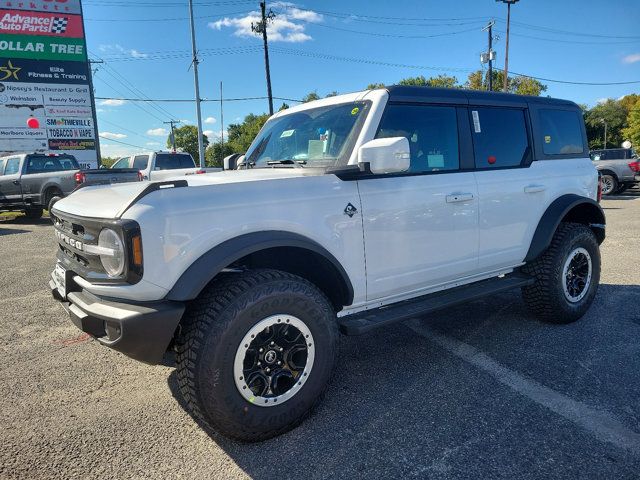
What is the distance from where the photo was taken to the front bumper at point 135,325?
7.07 ft

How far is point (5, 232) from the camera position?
1116 centimetres

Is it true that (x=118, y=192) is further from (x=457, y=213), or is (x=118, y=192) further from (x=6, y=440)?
(x=457, y=213)

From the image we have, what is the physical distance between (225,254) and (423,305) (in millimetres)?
1534

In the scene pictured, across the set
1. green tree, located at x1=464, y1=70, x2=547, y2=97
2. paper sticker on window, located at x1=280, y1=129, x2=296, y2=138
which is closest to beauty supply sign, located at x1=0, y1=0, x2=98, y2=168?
paper sticker on window, located at x1=280, y1=129, x2=296, y2=138

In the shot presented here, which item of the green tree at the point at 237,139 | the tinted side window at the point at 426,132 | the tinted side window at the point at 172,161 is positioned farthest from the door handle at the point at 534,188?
the green tree at the point at 237,139

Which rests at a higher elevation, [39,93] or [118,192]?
[39,93]

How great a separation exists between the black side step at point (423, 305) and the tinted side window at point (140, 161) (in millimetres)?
12642

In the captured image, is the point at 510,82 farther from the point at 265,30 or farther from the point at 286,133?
the point at 286,133

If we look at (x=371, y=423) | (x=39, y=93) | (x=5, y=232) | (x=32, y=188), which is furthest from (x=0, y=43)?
(x=371, y=423)

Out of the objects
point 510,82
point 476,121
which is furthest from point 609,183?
point 510,82

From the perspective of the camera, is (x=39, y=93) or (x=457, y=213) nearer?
(x=457, y=213)

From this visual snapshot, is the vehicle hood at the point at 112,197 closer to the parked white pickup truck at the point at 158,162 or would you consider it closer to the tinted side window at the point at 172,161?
the parked white pickup truck at the point at 158,162

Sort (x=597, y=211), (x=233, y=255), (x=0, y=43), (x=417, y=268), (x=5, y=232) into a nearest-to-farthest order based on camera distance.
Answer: (x=233, y=255), (x=417, y=268), (x=597, y=211), (x=5, y=232), (x=0, y=43)

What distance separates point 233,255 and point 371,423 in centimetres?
129
